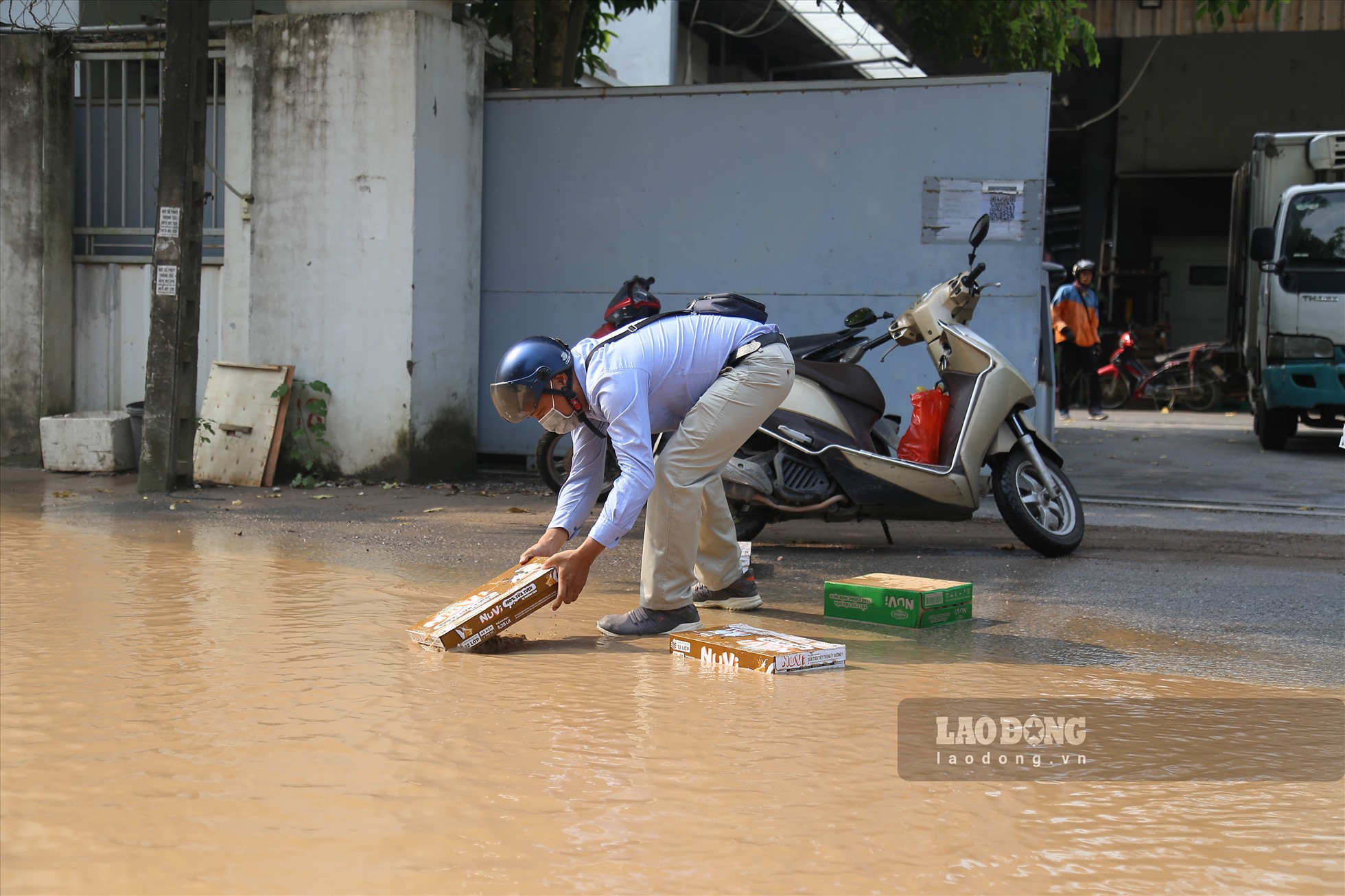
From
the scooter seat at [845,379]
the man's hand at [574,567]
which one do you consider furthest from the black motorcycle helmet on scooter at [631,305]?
the man's hand at [574,567]

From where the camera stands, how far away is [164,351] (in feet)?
28.1

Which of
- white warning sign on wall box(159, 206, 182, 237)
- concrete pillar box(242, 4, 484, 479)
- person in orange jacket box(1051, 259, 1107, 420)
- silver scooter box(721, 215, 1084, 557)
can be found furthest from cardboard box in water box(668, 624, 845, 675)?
person in orange jacket box(1051, 259, 1107, 420)

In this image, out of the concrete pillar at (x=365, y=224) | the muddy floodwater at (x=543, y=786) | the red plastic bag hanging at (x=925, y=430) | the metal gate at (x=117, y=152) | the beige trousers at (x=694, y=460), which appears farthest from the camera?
the metal gate at (x=117, y=152)

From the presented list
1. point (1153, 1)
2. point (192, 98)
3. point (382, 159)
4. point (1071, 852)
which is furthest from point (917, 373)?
point (1153, 1)

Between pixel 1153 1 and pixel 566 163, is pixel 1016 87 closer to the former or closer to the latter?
pixel 566 163

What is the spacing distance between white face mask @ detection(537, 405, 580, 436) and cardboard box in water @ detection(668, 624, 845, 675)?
2.64ft

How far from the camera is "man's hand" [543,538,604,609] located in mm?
4066

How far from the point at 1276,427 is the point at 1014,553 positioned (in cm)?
731

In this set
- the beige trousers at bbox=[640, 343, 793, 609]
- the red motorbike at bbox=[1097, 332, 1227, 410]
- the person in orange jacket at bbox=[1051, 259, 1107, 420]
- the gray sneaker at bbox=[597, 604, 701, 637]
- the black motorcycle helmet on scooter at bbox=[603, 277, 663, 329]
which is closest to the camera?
the beige trousers at bbox=[640, 343, 793, 609]

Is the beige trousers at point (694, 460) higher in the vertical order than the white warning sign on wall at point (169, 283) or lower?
lower

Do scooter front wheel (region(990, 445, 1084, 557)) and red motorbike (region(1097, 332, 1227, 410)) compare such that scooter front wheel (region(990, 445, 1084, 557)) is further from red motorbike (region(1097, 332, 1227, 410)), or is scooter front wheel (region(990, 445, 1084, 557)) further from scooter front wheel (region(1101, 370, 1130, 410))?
scooter front wheel (region(1101, 370, 1130, 410))

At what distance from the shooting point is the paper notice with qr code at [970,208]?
8703mm

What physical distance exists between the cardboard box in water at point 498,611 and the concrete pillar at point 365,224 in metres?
4.92

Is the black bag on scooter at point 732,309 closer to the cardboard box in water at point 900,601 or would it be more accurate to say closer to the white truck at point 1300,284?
the cardboard box in water at point 900,601
